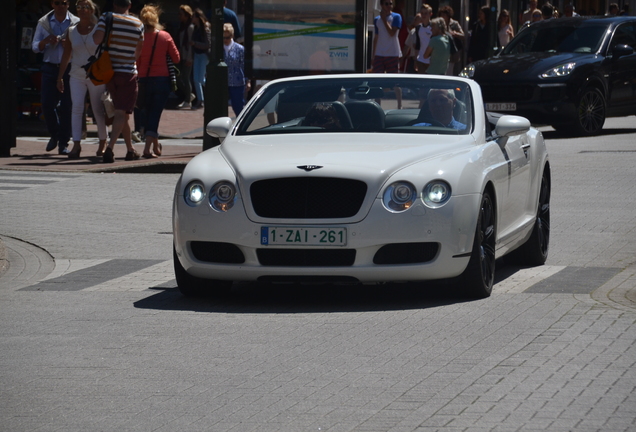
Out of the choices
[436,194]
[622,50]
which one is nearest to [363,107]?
Result: [436,194]

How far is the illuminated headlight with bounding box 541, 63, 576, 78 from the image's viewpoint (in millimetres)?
20031

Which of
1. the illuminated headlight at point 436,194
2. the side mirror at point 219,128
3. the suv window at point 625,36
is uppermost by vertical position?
the side mirror at point 219,128

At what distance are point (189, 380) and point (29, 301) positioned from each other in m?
2.52

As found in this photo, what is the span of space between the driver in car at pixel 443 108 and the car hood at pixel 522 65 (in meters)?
11.5

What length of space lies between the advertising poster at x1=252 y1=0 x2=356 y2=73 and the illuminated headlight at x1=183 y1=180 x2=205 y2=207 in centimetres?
1022

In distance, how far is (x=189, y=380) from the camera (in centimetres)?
582

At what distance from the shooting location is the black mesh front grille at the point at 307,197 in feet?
24.5

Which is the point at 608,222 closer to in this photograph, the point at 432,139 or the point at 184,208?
the point at 432,139

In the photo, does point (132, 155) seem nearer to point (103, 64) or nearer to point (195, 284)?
Answer: point (103, 64)

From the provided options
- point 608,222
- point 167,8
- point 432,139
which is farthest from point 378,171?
point 167,8

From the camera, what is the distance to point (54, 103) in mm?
17344

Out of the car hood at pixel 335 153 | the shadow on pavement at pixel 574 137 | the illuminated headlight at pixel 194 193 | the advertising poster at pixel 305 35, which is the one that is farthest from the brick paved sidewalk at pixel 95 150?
the illuminated headlight at pixel 194 193

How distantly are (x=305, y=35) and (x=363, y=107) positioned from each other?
30.8 ft

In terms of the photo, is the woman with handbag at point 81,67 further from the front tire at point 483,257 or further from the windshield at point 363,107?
the front tire at point 483,257
